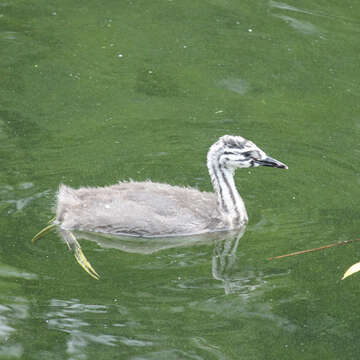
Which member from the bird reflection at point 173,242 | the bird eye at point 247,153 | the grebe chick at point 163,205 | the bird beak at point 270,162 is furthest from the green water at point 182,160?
the bird eye at point 247,153

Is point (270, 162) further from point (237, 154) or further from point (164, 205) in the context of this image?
point (164, 205)

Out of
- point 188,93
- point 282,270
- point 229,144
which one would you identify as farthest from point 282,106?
point 282,270

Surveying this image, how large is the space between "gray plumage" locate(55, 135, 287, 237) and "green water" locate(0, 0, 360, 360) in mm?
187

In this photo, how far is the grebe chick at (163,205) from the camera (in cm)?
754

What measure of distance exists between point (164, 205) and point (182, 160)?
3.84 feet

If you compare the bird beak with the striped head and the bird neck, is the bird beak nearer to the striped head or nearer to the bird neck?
the striped head

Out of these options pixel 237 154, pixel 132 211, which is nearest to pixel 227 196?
pixel 237 154

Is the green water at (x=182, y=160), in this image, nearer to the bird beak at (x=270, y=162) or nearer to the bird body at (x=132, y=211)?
the bird body at (x=132, y=211)

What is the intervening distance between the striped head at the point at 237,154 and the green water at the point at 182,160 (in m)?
0.44

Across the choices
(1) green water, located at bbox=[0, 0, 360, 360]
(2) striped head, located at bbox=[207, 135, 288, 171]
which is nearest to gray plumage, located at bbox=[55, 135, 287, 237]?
(2) striped head, located at bbox=[207, 135, 288, 171]

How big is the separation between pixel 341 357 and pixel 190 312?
1081 mm

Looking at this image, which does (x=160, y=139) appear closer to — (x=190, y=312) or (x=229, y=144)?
(x=229, y=144)

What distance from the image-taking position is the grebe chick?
754cm

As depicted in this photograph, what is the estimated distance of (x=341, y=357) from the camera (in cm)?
605
